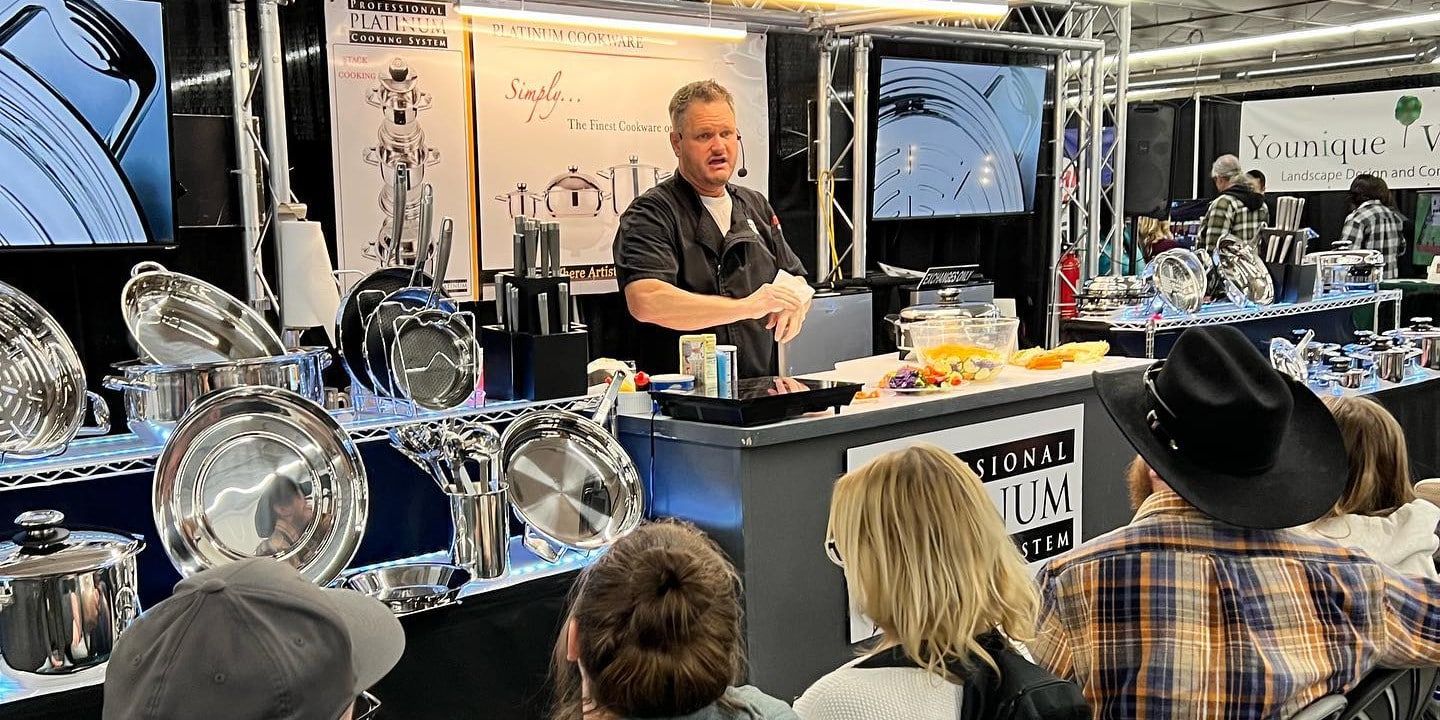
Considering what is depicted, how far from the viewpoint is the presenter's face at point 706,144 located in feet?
11.8

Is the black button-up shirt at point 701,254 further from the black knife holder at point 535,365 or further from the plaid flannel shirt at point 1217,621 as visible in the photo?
the plaid flannel shirt at point 1217,621

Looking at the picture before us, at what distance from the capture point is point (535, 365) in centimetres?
254

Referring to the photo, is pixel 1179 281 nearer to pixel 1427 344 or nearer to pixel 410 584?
pixel 1427 344

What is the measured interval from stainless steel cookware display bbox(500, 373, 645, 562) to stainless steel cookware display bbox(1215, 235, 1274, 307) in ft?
10.7

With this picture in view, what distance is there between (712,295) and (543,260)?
1.18 meters

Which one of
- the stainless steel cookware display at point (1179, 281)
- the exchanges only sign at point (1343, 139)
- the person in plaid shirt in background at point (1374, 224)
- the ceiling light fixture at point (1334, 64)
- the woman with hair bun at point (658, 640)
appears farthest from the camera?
the ceiling light fixture at point (1334, 64)

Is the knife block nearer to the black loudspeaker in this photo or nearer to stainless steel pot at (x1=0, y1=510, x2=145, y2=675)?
stainless steel pot at (x1=0, y1=510, x2=145, y2=675)

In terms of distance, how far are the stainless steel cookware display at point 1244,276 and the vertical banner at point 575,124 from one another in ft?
8.89

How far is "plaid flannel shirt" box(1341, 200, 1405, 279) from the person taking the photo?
9.80 m

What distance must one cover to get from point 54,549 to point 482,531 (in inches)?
29.1

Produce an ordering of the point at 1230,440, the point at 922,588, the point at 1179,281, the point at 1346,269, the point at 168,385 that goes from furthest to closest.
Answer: the point at 1346,269 < the point at 1179,281 < the point at 168,385 < the point at 1230,440 < the point at 922,588

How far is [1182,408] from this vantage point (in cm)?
199

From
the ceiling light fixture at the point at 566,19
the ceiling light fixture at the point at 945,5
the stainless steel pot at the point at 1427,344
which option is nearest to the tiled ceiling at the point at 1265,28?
the stainless steel pot at the point at 1427,344

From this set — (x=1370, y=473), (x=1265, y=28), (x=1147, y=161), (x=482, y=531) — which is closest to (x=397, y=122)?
(x=482, y=531)
